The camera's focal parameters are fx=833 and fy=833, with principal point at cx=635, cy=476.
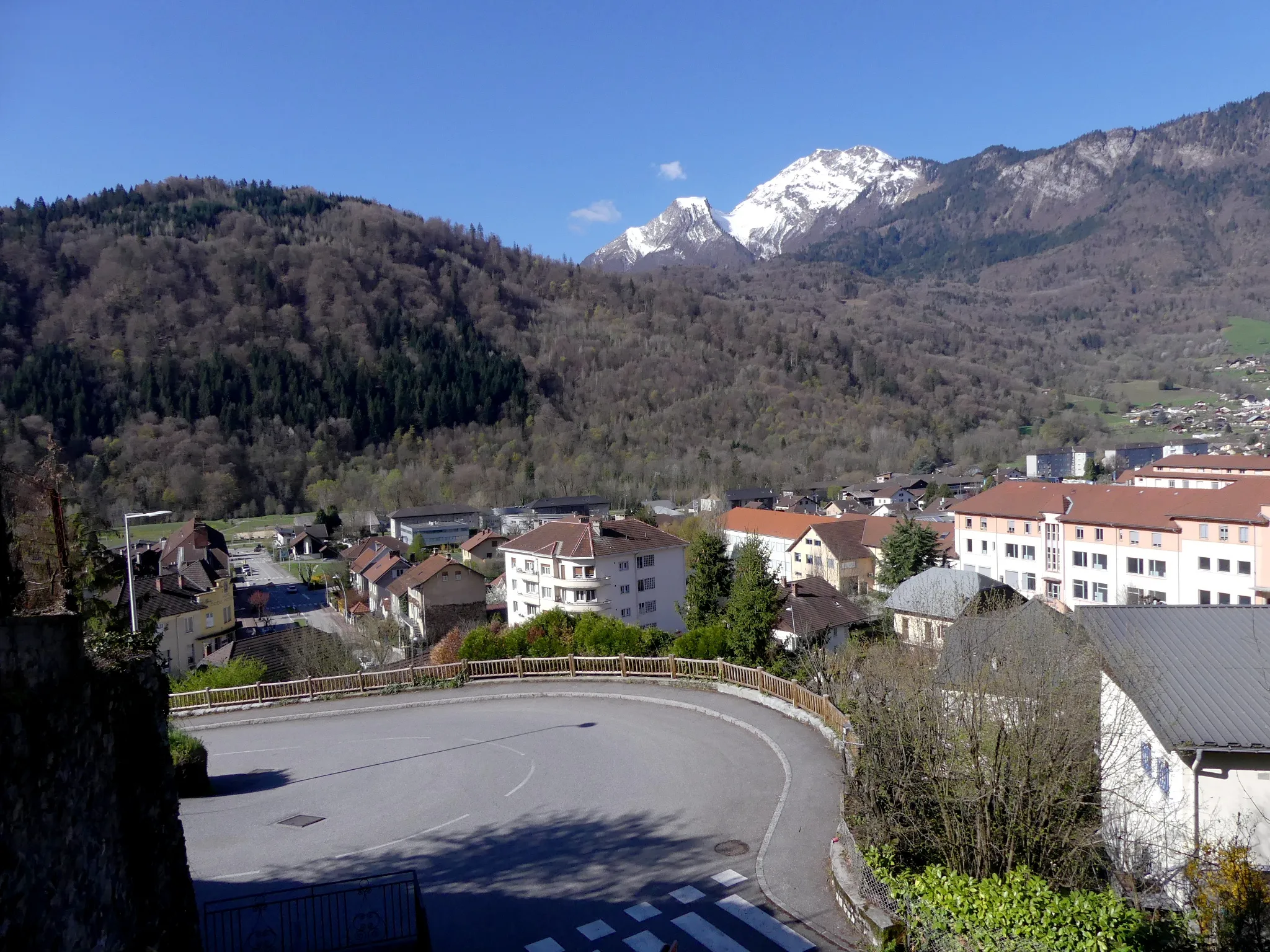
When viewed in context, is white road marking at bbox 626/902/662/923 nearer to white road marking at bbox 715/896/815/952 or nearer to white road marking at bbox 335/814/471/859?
white road marking at bbox 715/896/815/952

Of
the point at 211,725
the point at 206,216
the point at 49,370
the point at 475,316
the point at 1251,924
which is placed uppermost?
the point at 206,216

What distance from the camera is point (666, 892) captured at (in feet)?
29.1

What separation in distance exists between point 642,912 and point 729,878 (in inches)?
45.4

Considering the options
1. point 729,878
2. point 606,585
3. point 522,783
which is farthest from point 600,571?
point 729,878

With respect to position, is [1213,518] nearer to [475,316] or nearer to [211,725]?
[211,725]

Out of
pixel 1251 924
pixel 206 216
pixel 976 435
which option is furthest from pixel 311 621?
pixel 206 216

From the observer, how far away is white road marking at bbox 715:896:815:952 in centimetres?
783

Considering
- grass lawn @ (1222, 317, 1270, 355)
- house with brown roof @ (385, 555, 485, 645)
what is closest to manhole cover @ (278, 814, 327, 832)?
house with brown roof @ (385, 555, 485, 645)

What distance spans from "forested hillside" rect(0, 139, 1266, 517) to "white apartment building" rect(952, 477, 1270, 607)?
52.5m

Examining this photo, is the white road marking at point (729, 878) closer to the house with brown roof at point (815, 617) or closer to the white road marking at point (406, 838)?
the white road marking at point (406, 838)

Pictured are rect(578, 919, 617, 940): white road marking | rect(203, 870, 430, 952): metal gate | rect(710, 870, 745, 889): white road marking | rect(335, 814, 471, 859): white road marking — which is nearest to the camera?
rect(203, 870, 430, 952): metal gate

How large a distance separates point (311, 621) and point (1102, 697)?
4220 cm

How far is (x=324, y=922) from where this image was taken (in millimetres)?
8156

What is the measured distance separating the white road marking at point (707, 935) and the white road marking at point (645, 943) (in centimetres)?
31
